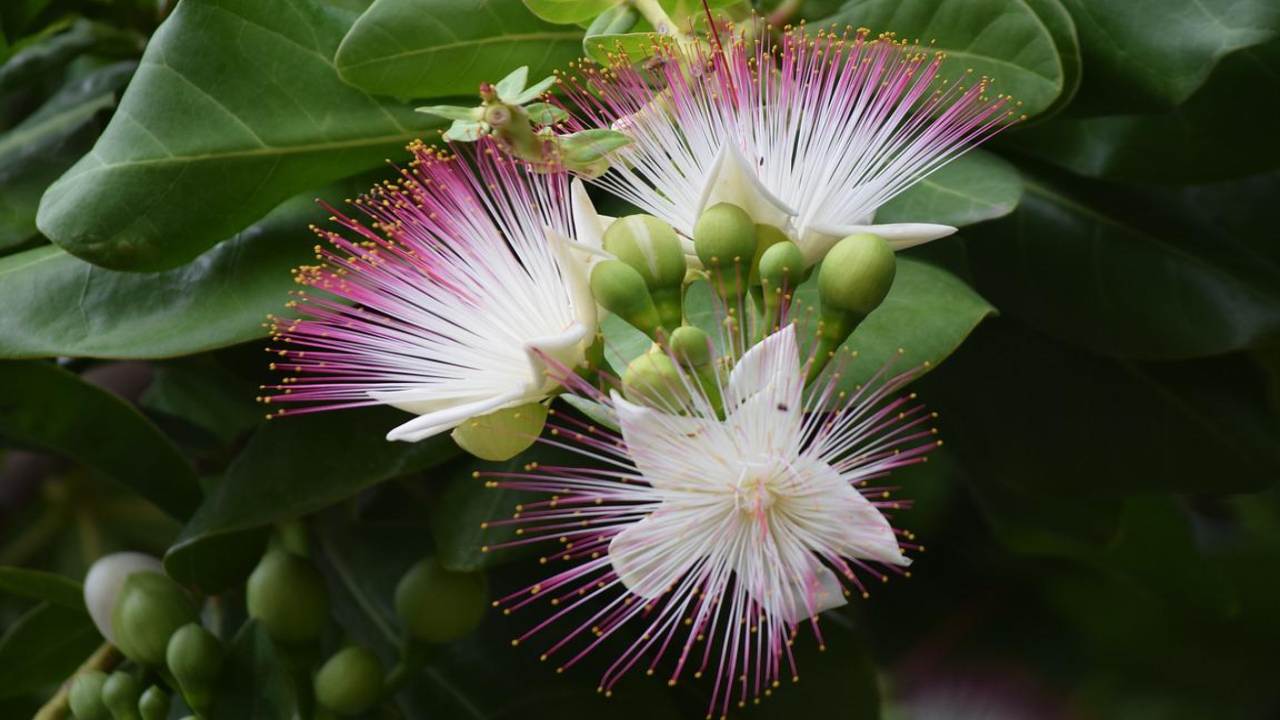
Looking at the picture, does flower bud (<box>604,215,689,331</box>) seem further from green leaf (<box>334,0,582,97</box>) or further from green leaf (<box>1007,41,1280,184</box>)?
green leaf (<box>1007,41,1280,184</box>)

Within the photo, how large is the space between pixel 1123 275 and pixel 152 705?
0.95 m

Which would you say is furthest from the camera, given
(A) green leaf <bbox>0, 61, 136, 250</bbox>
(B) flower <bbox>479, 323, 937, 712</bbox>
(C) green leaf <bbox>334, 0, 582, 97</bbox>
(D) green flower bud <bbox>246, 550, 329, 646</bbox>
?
(A) green leaf <bbox>0, 61, 136, 250</bbox>

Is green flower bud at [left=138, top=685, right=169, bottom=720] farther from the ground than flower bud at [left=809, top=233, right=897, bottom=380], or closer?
closer

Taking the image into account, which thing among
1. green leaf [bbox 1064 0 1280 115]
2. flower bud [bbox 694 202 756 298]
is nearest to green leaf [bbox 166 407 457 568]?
flower bud [bbox 694 202 756 298]

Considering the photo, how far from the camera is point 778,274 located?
30.4 inches

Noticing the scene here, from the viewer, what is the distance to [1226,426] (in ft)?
4.39

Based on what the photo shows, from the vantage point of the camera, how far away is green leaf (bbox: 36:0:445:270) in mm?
942

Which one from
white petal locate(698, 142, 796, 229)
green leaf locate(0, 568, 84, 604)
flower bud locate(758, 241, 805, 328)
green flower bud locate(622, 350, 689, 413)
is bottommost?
green leaf locate(0, 568, 84, 604)

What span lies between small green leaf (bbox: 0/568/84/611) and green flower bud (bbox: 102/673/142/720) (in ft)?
0.47

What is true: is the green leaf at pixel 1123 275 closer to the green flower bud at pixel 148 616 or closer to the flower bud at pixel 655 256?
the flower bud at pixel 655 256

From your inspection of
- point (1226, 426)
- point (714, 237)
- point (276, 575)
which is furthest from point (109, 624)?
point (1226, 426)

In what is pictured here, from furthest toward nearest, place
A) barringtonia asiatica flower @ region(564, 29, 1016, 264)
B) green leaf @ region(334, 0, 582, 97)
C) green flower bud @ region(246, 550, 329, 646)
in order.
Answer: green flower bud @ region(246, 550, 329, 646)
green leaf @ region(334, 0, 582, 97)
barringtonia asiatica flower @ region(564, 29, 1016, 264)

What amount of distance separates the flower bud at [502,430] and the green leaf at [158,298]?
0.24m

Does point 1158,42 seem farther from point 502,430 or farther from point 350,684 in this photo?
point 350,684
